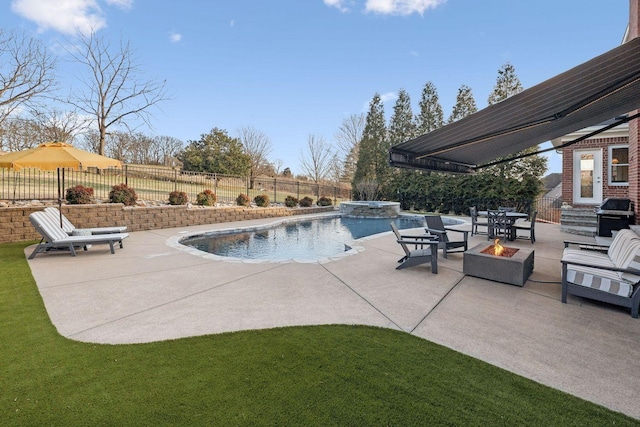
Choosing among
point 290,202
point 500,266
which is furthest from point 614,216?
point 290,202

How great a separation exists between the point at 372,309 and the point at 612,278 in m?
3.30

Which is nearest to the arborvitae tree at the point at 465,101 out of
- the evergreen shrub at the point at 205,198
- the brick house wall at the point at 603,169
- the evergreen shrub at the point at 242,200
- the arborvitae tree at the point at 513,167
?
the arborvitae tree at the point at 513,167

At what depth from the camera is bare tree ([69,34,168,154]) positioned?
1953 centimetres

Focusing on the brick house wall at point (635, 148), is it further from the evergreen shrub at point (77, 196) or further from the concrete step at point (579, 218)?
the evergreen shrub at point (77, 196)

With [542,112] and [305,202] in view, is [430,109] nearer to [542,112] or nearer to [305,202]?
[305,202]

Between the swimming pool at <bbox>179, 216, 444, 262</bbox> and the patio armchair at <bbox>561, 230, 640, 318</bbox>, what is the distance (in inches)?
176

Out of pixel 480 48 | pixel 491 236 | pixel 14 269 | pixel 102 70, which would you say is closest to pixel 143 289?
pixel 14 269

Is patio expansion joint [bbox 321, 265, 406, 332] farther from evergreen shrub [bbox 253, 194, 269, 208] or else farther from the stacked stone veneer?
evergreen shrub [bbox 253, 194, 269, 208]

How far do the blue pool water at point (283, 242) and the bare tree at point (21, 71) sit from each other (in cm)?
1460

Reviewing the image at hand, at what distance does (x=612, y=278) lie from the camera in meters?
4.18

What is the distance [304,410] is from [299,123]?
125 feet

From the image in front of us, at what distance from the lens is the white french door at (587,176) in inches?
515

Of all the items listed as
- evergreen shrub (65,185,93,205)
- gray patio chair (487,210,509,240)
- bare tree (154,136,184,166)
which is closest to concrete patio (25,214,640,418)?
gray patio chair (487,210,509,240)

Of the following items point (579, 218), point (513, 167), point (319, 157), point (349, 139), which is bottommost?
point (579, 218)
